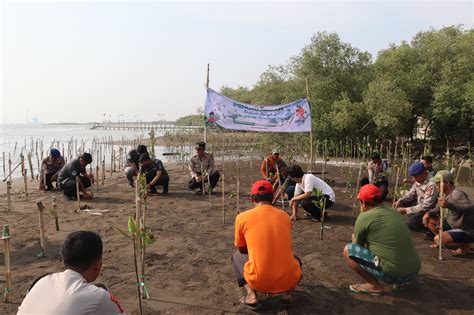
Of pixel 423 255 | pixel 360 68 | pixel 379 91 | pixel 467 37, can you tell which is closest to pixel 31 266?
Result: pixel 423 255

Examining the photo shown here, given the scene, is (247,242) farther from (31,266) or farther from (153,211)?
(153,211)

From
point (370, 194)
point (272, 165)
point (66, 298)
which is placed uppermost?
point (370, 194)

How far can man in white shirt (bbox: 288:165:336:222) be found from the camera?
6.61m

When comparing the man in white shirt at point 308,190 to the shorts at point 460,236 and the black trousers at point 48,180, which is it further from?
the black trousers at point 48,180

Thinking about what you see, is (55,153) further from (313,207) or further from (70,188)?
(313,207)

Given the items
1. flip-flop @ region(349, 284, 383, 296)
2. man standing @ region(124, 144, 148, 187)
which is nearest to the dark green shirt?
flip-flop @ region(349, 284, 383, 296)

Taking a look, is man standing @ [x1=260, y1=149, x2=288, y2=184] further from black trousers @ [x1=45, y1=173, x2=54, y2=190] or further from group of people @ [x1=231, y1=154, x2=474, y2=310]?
black trousers @ [x1=45, y1=173, x2=54, y2=190]

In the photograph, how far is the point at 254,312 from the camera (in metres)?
3.76

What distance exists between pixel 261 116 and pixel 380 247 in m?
7.82

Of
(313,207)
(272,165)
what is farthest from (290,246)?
(272,165)

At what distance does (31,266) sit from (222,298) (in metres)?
2.56

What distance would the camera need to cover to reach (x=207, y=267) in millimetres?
4918

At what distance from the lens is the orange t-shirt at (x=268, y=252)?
3535 mm

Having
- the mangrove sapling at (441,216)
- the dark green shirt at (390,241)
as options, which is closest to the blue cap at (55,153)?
the dark green shirt at (390,241)
